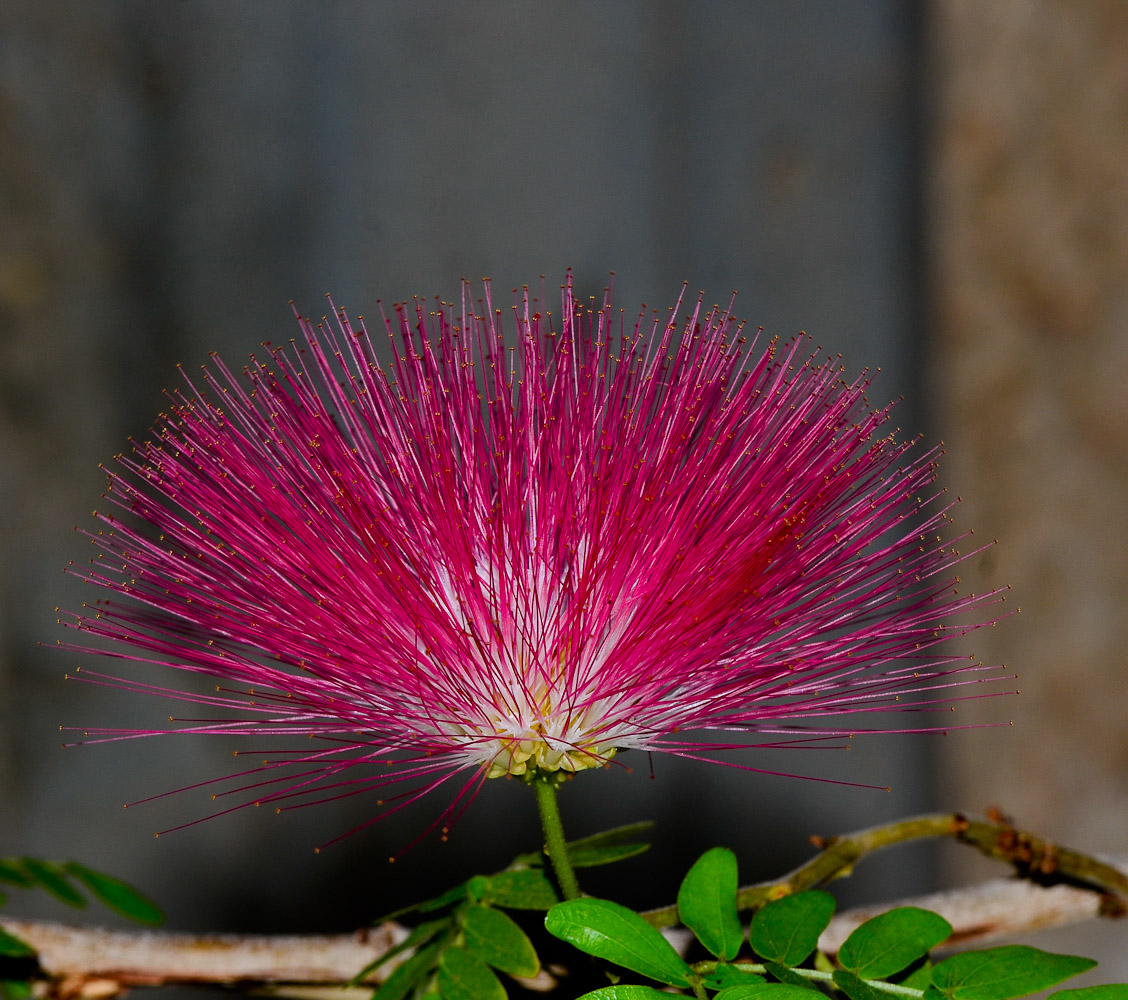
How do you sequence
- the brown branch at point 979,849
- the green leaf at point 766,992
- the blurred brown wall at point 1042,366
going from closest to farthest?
the green leaf at point 766,992, the brown branch at point 979,849, the blurred brown wall at point 1042,366

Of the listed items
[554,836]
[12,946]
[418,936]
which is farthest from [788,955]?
[12,946]

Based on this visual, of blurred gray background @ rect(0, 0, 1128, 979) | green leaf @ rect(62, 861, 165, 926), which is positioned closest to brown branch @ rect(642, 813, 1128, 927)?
green leaf @ rect(62, 861, 165, 926)

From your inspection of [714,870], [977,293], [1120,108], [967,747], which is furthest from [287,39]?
[967,747]

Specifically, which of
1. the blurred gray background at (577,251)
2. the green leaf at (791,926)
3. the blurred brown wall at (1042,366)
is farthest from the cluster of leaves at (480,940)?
the blurred brown wall at (1042,366)

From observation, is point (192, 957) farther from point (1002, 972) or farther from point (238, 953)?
point (1002, 972)

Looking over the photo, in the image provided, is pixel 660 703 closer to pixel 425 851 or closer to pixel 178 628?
pixel 178 628

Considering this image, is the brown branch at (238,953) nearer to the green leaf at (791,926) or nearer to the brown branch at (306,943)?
the brown branch at (306,943)
